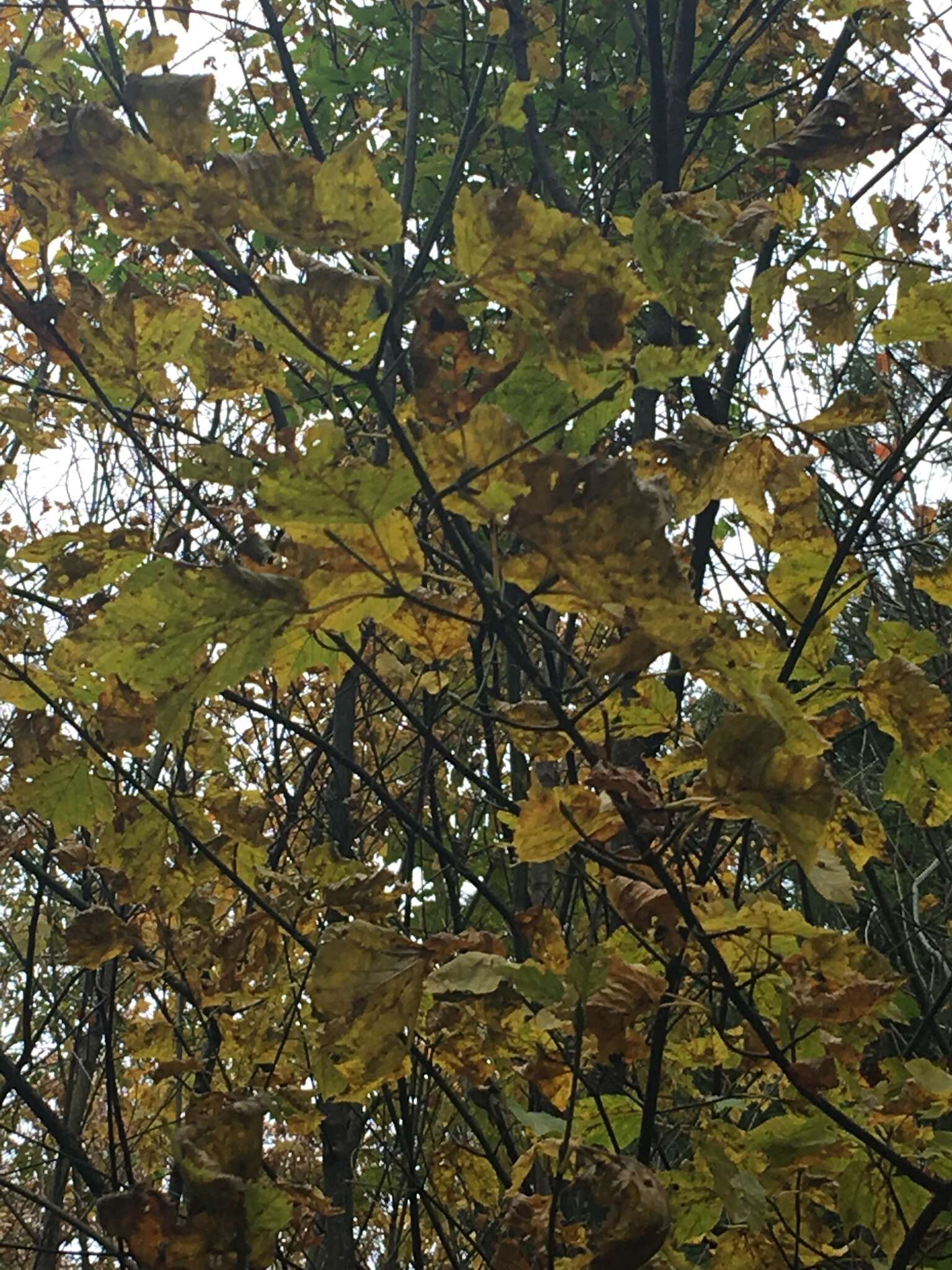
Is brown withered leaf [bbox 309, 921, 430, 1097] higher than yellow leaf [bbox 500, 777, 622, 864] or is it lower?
lower

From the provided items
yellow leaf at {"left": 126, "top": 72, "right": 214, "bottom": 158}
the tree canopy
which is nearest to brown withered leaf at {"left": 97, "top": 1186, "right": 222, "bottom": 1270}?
the tree canopy

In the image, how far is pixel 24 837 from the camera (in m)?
1.64

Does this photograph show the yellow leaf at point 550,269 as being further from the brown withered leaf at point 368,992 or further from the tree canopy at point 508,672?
the brown withered leaf at point 368,992

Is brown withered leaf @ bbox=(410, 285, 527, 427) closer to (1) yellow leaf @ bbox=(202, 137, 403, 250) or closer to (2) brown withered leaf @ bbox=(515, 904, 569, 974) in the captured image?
(1) yellow leaf @ bbox=(202, 137, 403, 250)

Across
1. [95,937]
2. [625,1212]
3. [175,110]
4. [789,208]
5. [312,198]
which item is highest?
[789,208]

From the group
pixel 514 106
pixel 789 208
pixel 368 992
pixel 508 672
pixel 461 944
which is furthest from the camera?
pixel 508 672

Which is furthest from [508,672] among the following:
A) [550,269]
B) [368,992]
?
[550,269]

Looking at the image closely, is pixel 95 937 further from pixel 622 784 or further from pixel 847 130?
pixel 847 130

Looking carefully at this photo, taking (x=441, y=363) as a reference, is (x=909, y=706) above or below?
below

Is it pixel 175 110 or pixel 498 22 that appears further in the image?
pixel 498 22

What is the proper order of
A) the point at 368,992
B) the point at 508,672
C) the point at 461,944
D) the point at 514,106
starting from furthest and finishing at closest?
the point at 508,672, the point at 514,106, the point at 461,944, the point at 368,992

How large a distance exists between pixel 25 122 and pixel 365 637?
53.6 inches

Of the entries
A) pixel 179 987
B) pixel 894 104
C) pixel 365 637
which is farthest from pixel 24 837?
pixel 894 104

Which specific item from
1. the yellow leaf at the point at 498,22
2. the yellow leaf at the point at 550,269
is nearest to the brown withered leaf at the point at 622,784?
the yellow leaf at the point at 550,269
